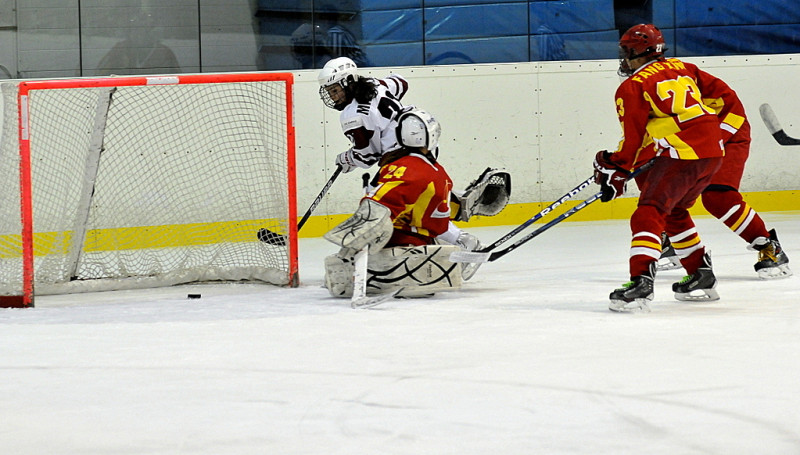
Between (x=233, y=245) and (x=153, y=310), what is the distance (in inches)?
46.2

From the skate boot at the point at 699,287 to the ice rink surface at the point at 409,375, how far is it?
0.07 m

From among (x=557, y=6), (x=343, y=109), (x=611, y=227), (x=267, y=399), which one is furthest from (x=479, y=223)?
(x=267, y=399)

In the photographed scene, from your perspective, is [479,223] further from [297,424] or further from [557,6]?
[297,424]

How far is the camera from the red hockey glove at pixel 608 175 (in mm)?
3389

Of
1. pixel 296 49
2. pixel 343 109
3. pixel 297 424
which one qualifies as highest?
pixel 296 49

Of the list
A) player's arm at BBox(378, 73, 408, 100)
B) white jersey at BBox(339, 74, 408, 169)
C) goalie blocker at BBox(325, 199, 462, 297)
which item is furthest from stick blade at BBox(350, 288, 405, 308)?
player's arm at BBox(378, 73, 408, 100)

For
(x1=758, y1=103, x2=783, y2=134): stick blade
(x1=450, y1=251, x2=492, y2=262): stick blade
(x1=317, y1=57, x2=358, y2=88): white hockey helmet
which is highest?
(x1=317, y1=57, x2=358, y2=88): white hockey helmet

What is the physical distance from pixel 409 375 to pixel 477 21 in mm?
5206

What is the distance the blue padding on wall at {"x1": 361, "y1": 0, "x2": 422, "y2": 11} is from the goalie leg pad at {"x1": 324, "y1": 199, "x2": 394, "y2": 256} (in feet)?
12.2

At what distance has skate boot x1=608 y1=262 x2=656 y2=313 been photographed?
3180 millimetres

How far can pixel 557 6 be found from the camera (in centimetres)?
723

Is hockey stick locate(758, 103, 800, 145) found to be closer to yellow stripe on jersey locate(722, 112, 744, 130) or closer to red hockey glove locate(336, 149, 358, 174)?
yellow stripe on jersey locate(722, 112, 744, 130)

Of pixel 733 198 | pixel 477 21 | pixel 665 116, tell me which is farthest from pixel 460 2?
pixel 665 116

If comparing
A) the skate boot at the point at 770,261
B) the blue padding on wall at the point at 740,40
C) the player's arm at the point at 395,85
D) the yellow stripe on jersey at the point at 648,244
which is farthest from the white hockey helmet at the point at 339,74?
the blue padding on wall at the point at 740,40
